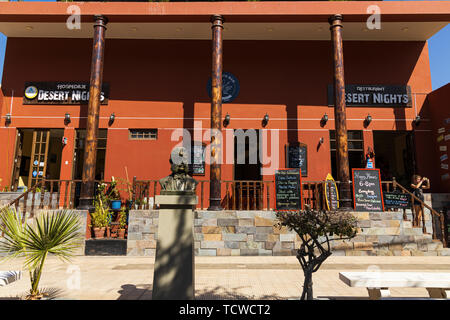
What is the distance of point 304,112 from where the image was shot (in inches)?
424

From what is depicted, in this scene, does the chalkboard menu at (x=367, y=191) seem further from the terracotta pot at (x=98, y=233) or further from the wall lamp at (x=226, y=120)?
the terracotta pot at (x=98, y=233)

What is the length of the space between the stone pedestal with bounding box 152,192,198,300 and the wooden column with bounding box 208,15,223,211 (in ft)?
13.7

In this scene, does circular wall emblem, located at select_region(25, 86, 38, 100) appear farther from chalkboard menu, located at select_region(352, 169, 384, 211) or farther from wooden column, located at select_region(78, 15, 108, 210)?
chalkboard menu, located at select_region(352, 169, 384, 211)

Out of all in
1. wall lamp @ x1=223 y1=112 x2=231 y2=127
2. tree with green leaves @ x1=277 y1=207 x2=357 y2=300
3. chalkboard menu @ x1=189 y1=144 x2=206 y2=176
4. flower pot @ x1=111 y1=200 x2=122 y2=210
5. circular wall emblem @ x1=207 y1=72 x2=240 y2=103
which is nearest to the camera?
tree with green leaves @ x1=277 y1=207 x2=357 y2=300

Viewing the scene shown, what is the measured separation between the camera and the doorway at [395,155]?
1084cm

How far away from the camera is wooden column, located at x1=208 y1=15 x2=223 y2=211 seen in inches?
318

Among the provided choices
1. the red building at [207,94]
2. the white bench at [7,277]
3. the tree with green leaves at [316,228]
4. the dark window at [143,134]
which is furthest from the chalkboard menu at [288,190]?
the white bench at [7,277]

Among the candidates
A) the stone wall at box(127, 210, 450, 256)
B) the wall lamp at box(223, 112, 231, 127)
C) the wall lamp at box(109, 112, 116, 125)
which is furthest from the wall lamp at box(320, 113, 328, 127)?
the wall lamp at box(109, 112, 116, 125)

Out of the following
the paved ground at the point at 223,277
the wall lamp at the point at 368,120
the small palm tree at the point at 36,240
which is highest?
the wall lamp at the point at 368,120

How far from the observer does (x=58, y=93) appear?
34.8 ft

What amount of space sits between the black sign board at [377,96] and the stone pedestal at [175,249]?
29.1 feet

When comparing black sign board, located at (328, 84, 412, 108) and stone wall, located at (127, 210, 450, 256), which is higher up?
black sign board, located at (328, 84, 412, 108)

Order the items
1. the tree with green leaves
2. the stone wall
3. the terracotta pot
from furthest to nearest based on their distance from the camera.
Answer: the terracotta pot → the stone wall → the tree with green leaves
